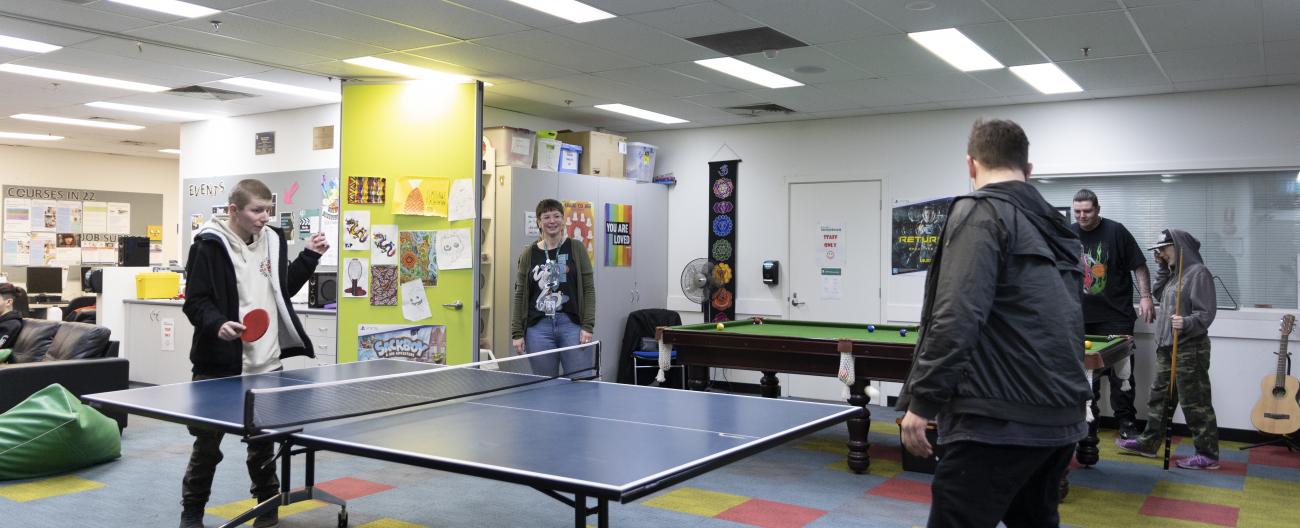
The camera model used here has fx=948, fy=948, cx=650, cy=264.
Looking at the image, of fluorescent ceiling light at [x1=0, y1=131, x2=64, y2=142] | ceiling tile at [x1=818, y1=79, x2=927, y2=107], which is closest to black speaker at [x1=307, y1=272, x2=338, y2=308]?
ceiling tile at [x1=818, y1=79, x2=927, y2=107]

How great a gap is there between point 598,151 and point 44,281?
7734mm

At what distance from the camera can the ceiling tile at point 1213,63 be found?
6.11 meters

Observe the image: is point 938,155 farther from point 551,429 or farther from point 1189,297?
point 551,429

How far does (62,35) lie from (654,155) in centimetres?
544

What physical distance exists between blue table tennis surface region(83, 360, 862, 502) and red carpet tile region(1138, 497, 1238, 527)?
107 inches

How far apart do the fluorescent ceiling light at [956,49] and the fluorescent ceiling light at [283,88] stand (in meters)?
4.58

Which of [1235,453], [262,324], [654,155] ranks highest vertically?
[654,155]

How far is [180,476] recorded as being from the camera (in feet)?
17.8

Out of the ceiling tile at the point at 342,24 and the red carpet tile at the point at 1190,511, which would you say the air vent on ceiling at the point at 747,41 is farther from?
the red carpet tile at the point at 1190,511

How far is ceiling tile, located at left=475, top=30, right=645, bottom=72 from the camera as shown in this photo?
19.7 ft

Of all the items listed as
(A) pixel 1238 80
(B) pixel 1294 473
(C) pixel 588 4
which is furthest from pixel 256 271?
(A) pixel 1238 80

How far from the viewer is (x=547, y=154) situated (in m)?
8.48

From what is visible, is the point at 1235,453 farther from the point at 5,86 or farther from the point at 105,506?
the point at 5,86

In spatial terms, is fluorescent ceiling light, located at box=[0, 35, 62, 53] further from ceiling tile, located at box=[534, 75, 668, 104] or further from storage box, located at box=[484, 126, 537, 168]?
ceiling tile, located at box=[534, 75, 668, 104]
